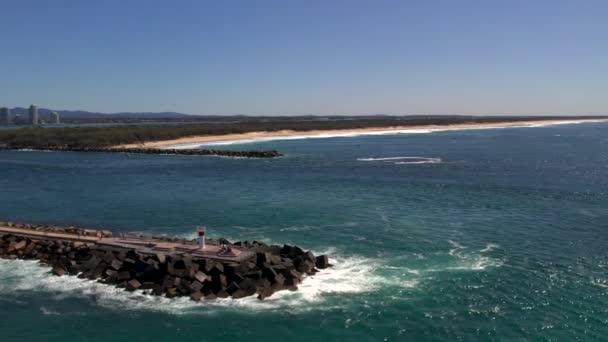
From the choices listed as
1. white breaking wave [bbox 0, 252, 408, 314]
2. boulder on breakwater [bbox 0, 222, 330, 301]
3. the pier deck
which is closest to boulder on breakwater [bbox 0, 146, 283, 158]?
the pier deck

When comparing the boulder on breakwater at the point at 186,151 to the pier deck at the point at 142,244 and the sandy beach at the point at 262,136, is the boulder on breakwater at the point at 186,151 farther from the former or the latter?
the pier deck at the point at 142,244

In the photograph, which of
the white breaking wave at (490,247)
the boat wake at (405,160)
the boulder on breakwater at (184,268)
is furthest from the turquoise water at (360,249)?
the boat wake at (405,160)

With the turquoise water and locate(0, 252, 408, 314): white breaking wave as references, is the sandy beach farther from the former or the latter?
locate(0, 252, 408, 314): white breaking wave

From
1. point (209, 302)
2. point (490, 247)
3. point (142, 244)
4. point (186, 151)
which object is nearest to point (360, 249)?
point (490, 247)

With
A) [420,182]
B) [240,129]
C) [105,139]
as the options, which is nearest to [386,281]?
[420,182]

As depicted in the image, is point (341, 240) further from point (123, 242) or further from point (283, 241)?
point (123, 242)

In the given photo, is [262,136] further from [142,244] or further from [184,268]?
[184,268]
